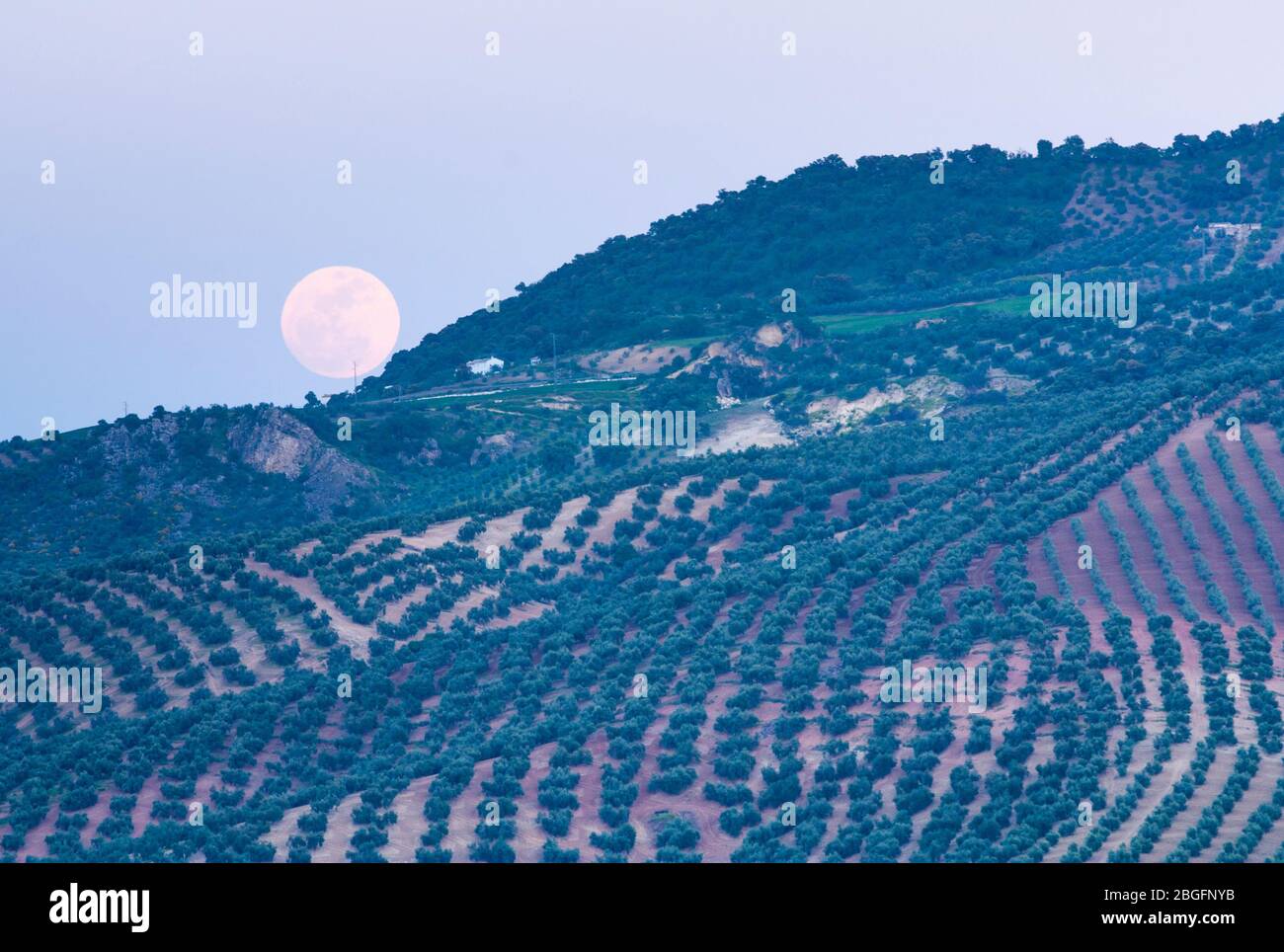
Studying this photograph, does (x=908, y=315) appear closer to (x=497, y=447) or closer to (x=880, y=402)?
(x=880, y=402)

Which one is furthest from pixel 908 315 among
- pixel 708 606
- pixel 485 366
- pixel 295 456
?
pixel 708 606

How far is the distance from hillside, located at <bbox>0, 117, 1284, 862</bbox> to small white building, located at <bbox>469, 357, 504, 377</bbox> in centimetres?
810

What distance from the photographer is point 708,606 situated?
55094 mm

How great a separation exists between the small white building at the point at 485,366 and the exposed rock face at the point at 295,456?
21456 millimetres

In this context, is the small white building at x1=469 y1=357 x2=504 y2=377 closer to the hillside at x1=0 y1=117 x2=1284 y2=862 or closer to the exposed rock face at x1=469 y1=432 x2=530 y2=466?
the hillside at x1=0 y1=117 x2=1284 y2=862

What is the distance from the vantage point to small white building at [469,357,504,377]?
117 meters

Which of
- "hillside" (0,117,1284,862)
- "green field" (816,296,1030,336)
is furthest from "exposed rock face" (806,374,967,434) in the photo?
"green field" (816,296,1030,336)

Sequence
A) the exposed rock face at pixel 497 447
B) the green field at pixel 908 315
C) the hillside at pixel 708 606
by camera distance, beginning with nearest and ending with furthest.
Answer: the hillside at pixel 708 606 → the exposed rock face at pixel 497 447 → the green field at pixel 908 315

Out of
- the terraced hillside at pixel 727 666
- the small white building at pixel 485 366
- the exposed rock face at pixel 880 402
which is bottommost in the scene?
the terraced hillside at pixel 727 666

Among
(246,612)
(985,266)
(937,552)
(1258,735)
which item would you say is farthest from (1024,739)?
(985,266)

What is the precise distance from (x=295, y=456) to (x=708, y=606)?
42.6 meters

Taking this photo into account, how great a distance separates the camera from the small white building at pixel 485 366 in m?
A: 117

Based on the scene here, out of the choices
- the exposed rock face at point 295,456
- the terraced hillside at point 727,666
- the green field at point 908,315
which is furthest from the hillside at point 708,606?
the green field at point 908,315

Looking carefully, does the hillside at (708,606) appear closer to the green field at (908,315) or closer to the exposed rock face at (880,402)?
the exposed rock face at (880,402)
